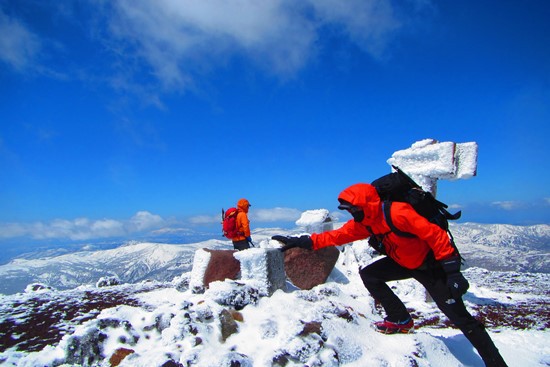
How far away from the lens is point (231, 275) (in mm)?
8594

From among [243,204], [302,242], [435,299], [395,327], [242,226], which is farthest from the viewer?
[243,204]

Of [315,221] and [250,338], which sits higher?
[315,221]

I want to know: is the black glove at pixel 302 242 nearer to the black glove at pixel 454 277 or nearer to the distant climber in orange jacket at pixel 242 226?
the black glove at pixel 454 277

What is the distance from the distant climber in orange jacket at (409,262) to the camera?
12.6ft

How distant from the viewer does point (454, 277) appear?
3.83 metres

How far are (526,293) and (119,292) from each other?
15.5 meters

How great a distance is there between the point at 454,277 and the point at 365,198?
1.49 m

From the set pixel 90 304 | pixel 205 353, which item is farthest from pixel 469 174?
pixel 90 304

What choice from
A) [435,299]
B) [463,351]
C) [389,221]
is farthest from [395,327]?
[389,221]

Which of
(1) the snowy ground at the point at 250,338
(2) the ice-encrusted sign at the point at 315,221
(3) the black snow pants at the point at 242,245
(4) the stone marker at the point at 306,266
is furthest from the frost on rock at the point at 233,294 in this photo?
(2) the ice-encrusted sign at the point at 315,221

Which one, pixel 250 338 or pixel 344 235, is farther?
pixel 344 235

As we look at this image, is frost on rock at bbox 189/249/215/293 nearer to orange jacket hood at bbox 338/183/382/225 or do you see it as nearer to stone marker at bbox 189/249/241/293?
stone marker at bbox 189/249/241/293

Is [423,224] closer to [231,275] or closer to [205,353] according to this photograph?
[205,353]

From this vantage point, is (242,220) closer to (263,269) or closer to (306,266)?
(306,266)
